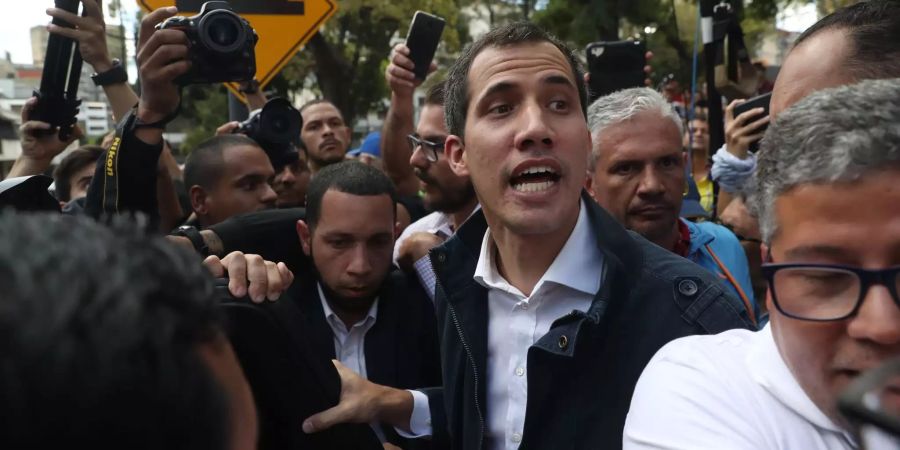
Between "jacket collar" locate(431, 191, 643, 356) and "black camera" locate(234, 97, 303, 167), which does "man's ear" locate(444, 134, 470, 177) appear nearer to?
"jacket collar" locate(431, 191, 643, 356)

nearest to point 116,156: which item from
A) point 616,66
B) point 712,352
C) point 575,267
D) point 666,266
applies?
point 575,267

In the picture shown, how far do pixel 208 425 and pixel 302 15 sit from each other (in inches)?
176

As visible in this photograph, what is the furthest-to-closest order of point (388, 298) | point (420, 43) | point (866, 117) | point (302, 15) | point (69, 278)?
point (302, 15) → point (420, 43) → point (388, 298) → point (866, 117) → point (69, 278)

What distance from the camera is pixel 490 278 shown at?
90.7 inches

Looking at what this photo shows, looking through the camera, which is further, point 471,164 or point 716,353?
point 471,164


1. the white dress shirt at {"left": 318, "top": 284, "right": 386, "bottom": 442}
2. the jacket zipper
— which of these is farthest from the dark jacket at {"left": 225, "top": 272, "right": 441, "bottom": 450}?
the white dress shirt at {"left": 318, "top": 284, "right": 386, "bottom": 442}

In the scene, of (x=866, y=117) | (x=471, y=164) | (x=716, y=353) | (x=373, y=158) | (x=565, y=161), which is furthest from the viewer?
(x=373, y=158)

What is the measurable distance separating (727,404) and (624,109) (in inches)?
85.0

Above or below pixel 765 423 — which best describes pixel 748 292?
below

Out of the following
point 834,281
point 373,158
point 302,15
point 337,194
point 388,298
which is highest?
point 834,281

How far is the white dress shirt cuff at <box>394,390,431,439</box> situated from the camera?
2469mm

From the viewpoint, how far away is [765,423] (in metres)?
1.20

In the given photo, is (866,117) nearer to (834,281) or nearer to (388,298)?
(834,281)

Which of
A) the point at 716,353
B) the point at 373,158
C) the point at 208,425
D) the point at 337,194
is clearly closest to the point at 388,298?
the point at 337,194
